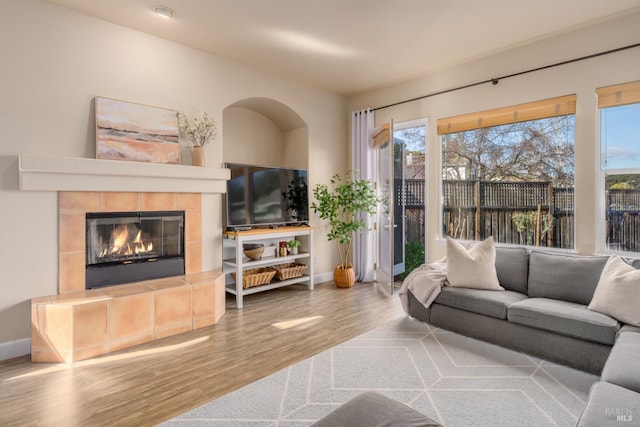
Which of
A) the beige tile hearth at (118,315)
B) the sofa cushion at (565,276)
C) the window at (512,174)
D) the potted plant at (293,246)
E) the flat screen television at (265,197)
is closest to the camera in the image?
the beige tile hearth at (118,315)

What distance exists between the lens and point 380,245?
5.12m

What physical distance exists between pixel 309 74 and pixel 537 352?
12.7 ft

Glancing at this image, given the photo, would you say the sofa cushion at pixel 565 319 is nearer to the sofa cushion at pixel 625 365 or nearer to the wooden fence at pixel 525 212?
the sofa cushion at pixel 625 365

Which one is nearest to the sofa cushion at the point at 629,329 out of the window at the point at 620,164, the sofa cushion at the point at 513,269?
the sofa cushion at the point at 513,269

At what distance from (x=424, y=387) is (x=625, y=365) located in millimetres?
1062

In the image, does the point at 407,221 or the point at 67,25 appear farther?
the point at 407,221

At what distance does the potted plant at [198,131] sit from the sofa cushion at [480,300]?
2797mm

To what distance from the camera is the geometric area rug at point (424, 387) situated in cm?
196

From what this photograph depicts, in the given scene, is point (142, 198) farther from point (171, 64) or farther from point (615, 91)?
point (615, 91)

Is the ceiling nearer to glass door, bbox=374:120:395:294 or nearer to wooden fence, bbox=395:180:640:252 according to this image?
glass door, bbox=374:120:395:294

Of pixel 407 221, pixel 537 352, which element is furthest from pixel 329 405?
pixel 407 221

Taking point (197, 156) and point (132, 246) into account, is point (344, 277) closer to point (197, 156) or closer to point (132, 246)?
point (197, 156)

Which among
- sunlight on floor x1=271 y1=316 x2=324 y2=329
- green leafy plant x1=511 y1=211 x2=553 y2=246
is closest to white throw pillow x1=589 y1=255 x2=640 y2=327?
green leafy plant x1=511 y1=211 x2=553 y2=246

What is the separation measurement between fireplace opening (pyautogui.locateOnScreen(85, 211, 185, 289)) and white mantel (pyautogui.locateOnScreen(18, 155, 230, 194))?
0.27m
